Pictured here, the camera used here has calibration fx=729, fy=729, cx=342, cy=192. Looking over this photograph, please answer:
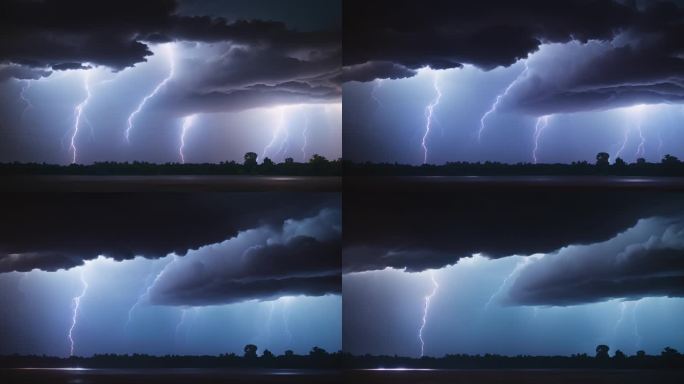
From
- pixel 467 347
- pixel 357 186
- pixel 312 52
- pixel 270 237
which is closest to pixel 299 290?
pixel 270 237

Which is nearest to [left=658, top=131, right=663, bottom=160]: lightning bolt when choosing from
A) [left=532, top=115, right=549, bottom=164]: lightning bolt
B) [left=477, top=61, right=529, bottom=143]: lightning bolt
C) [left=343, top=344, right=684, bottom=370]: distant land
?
[left=532, top=115, right=549, bottom=164]: lightning bolt

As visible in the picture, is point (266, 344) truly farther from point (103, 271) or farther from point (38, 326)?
point (38, 326)

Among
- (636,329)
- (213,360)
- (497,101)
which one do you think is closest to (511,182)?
(497,101)

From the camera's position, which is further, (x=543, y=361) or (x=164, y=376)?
(x=543, y=361)

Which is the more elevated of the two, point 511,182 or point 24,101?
point 24,101

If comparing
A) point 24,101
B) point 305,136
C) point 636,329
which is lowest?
point 636,329

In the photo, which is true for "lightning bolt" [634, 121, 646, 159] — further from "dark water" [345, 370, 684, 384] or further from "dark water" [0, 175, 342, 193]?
"dark water" [0, 175, 342, 193]

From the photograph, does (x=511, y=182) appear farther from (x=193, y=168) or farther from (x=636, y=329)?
(x=193, y=168)
